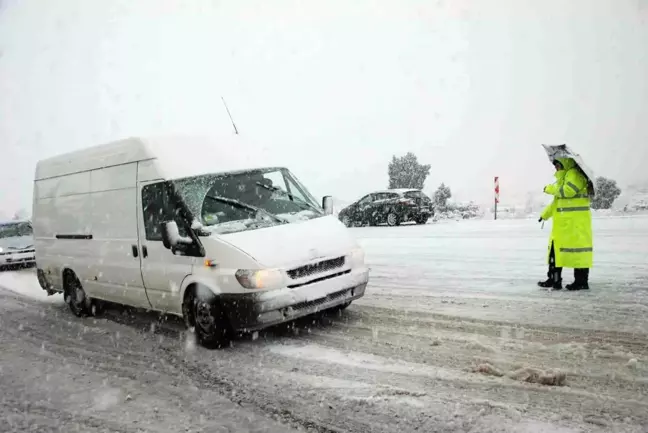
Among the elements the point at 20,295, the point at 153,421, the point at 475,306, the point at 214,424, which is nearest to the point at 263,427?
the point at 214,424

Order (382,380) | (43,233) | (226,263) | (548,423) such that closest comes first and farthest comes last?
(548,423)
(382,380)
(226,263)
(43,233)

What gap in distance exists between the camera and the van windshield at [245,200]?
239 inches

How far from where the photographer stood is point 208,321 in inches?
229

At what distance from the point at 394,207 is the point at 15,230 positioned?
13.0 metres

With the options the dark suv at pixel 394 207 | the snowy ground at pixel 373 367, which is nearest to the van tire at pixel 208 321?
the snowy ground at pixel 373 367

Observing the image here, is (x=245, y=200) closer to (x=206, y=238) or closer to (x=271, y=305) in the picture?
(x=206, y=238)

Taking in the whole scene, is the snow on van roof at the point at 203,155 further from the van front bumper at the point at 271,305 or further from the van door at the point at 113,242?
the van front bumper at the point at 271,305

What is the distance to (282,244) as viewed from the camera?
18.9 feet

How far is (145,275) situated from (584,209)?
5.60 metres

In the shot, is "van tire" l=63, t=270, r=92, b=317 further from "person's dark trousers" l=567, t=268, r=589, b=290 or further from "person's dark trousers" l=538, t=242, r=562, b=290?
"person's dark trousers" l=567, t=268, r=589, b=290

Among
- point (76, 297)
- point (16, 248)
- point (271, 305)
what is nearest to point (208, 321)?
point (271, 305)

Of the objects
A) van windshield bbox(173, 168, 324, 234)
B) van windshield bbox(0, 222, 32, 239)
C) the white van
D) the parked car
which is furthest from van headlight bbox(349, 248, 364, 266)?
van windshield bbox(0, 222, 32, 239)

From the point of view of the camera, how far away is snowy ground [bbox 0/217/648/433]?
386cm

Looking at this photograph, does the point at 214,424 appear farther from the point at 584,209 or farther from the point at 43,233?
the point at 43,233
